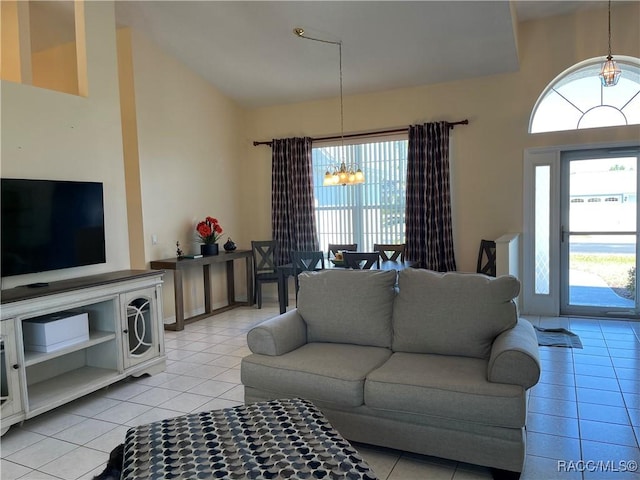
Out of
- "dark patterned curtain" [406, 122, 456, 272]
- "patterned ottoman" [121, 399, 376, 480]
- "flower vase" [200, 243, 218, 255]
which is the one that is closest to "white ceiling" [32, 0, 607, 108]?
"dark patterned curtain" [406, 122, 456, 272]

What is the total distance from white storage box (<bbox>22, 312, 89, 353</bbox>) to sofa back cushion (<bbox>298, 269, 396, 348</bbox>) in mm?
1731

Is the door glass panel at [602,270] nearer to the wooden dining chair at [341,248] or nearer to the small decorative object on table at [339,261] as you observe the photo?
the wooden dining chair at [341,248]

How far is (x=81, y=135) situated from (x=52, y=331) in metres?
1.69

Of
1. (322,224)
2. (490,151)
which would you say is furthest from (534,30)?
(322,224)

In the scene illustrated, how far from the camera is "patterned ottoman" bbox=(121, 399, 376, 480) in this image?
168cm

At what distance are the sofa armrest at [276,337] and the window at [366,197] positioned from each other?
12.1ft

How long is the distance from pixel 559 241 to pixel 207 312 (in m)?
4.83

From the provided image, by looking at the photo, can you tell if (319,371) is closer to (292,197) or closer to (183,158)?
(183,158)

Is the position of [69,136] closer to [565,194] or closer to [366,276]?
[366,276]

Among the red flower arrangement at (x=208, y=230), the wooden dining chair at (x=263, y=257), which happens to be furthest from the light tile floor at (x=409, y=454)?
the wooden dining chair at (x=263, y=257)

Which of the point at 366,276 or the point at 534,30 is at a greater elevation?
the point at 534,30

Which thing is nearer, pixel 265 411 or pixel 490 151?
pixel 265 411

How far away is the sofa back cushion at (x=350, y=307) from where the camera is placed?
3109 millimetres

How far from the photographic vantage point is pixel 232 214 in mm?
7207
